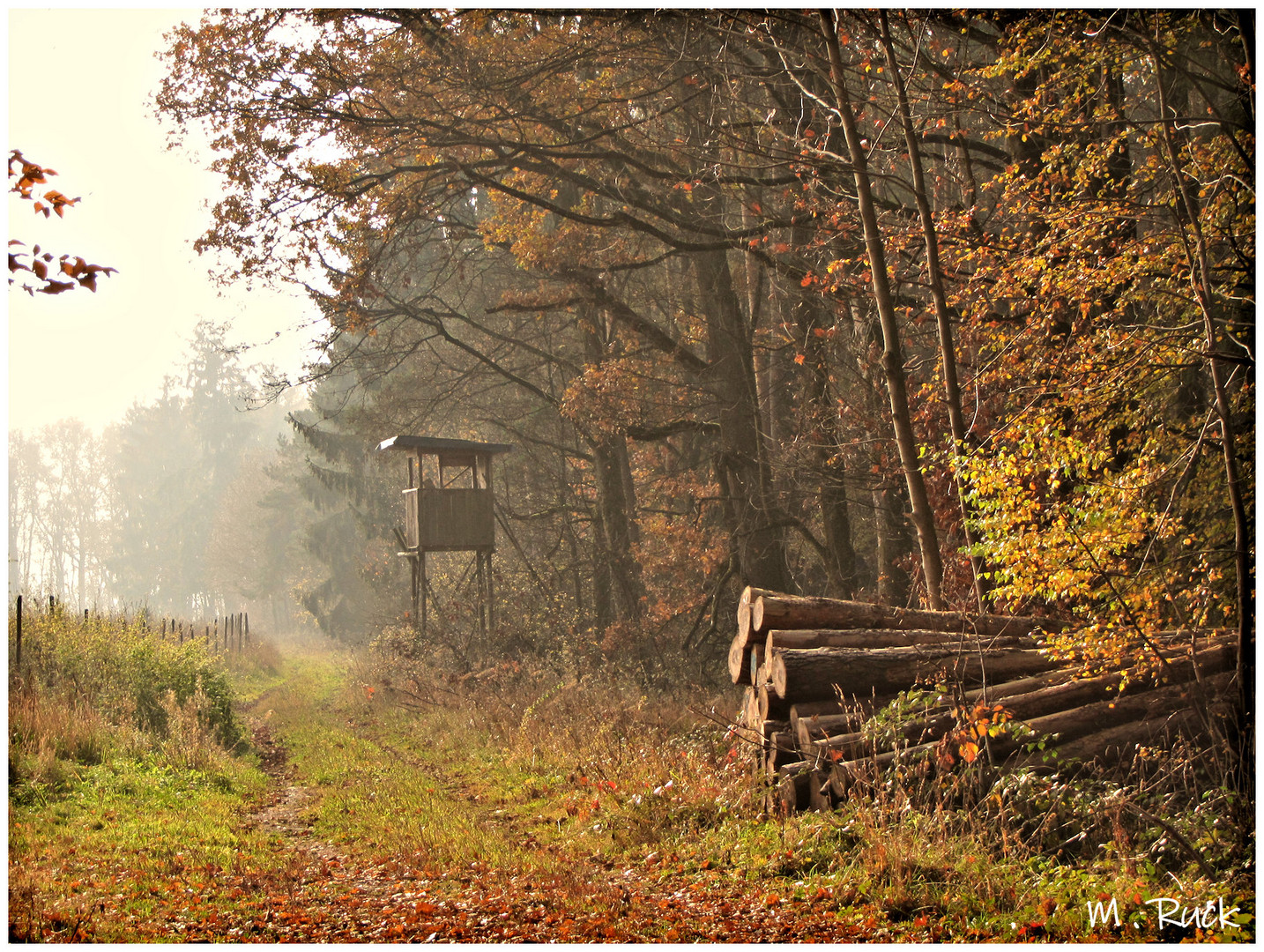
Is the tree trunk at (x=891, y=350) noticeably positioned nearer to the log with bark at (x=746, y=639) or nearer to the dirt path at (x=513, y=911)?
the log with bark at (x=746, y=639)

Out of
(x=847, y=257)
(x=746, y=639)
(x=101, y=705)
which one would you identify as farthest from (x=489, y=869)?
(x=847, y=257)

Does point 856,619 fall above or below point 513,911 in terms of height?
above

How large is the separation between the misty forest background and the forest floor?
2045mm

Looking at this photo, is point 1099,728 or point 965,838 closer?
point 965,838

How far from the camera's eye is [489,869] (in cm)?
650

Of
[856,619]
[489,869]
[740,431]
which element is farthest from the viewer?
[740,431]

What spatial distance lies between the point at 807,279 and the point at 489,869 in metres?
7.48

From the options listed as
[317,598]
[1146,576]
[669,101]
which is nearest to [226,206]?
[669,101]

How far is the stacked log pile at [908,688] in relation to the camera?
6539 millimetres

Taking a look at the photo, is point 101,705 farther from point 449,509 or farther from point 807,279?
point 807,279

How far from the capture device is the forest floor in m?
5.08

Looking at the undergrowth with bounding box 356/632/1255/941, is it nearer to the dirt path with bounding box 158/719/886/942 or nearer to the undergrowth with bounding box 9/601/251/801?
the dirt path with bounding box 158/719/886/942

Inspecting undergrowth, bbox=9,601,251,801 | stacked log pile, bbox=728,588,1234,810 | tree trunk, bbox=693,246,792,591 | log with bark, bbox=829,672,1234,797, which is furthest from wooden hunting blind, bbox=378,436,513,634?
log with bark, bbox=829,672,1234,797

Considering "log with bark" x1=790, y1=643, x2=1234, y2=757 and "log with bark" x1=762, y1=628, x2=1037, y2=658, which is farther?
"log with bark" x1=762, y1=628, x2=1037, y2=658
